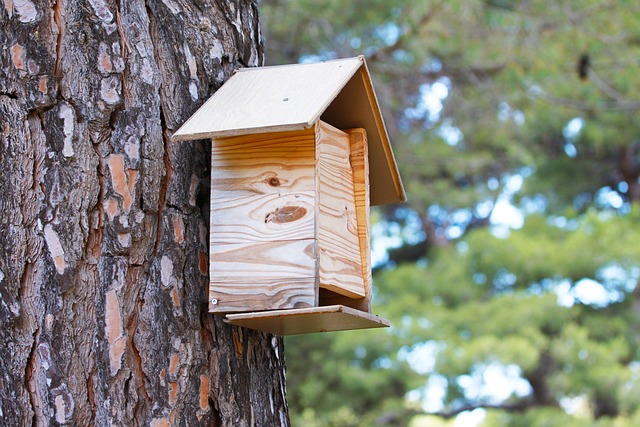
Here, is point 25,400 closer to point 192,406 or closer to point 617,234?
point 192,406

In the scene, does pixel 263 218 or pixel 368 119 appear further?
pixel 368 119

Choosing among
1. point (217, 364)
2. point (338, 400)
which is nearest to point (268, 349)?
point (217, 364)

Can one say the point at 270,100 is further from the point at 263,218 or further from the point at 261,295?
the point at 261,295

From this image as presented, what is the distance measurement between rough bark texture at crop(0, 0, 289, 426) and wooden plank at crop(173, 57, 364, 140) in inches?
3.7

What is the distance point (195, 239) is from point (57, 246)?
236 millimetres

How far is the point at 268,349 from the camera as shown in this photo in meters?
1.64

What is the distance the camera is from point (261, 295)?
142 cm

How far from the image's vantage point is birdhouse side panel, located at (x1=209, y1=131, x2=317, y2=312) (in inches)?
55.9

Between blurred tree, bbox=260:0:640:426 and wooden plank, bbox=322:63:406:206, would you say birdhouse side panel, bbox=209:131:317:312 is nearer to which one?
wooden plank, bbox=322:63:406:206

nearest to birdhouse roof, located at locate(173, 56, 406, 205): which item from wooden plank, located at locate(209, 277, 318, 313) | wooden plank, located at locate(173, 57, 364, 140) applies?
wooden plank, located at locate(173, 57, 364, 140)

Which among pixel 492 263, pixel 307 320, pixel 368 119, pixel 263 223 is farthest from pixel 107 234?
pixel 492 263

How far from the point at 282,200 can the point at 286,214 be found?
0.03 m

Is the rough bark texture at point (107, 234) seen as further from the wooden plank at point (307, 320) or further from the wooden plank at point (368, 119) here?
the wooden plank at point (368, 119)

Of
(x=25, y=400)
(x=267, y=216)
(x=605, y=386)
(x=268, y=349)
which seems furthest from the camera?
(x=605, y=386)
